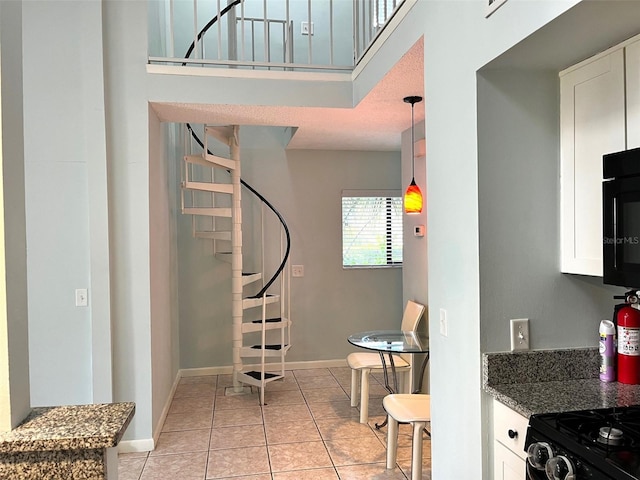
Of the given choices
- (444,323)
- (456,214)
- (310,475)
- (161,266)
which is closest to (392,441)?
(310,475)

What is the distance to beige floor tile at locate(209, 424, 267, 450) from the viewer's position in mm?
3535

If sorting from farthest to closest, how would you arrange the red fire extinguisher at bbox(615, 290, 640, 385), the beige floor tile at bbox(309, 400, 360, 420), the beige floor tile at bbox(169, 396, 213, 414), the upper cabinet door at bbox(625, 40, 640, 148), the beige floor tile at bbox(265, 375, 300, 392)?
the beige floor tile at bbox(265, 375, 300, 392) → the beige floor tile at bbox(169, 396, 213, 414) → the beige floor tile at bbox(309, 400, 360, 420) → the red fire extinguisher at bbox(615, 290, 640, 385) → the upper cabinet door at bbox(625, 40, 640, 148)

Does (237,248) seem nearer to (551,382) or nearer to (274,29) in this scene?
(274,29)

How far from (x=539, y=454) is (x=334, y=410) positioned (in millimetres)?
2875

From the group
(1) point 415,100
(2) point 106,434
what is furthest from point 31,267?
(1) point 415,100

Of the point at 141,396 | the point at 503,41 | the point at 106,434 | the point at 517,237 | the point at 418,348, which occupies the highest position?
the point at 503,41

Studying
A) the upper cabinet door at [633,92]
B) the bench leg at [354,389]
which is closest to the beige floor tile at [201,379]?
the bench leg at [354,389]

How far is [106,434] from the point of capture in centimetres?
124

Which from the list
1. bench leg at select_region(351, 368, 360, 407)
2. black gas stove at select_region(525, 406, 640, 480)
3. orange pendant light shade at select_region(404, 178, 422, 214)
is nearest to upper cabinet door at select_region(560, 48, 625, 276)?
black gas stove at select_region(525, 406, 640, 480)

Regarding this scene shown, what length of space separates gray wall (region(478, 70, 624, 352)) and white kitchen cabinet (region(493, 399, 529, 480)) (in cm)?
24

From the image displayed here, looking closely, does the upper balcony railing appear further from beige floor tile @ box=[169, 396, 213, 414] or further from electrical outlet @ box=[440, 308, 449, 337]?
electrical outlet @ box=[440, 308, 449, 337]

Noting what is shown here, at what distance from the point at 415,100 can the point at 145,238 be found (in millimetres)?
2032

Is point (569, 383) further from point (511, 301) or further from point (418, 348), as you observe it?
point (418, 348)

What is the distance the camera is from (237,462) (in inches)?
128
